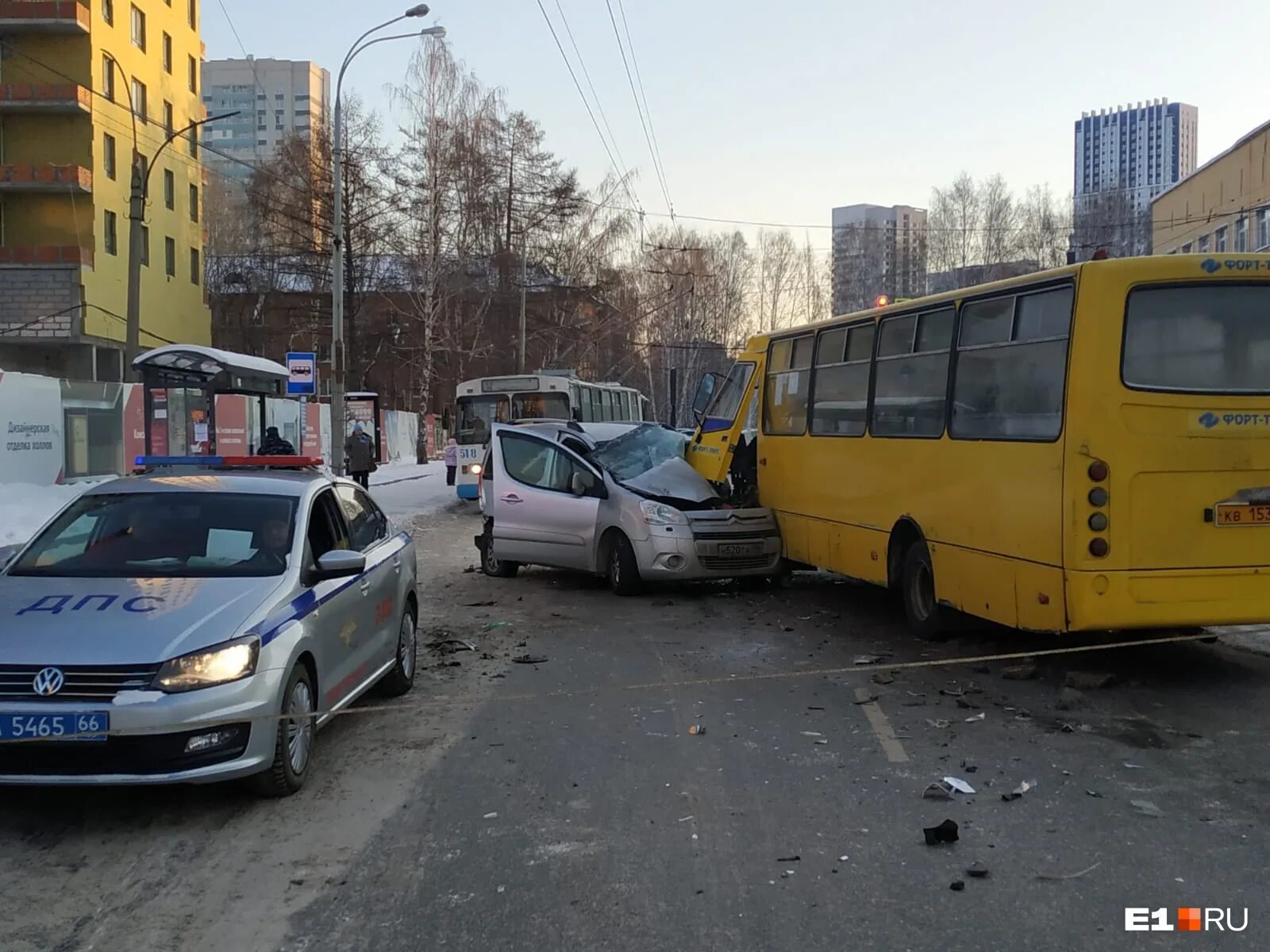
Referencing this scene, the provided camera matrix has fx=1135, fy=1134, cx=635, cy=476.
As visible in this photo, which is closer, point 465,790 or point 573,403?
point 465,790

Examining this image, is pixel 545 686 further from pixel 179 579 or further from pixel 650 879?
pixel 650 879

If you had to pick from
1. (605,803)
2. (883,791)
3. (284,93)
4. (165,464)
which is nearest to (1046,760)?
(883,791)

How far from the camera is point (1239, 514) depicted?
7184 millimetres

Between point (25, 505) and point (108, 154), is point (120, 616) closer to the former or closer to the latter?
point (25, 505)

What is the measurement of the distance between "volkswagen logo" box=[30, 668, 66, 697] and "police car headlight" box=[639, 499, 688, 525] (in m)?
7.49

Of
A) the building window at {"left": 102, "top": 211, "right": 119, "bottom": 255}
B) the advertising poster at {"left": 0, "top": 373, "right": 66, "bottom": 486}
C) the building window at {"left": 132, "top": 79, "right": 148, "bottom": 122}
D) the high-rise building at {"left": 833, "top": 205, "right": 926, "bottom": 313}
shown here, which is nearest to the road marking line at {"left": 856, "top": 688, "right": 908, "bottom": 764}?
the advertising poster at {"left": 0, "top": 373, "right": 66, "bottom": 486}

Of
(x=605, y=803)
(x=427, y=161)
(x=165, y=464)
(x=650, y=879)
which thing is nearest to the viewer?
(x=650, y=879)

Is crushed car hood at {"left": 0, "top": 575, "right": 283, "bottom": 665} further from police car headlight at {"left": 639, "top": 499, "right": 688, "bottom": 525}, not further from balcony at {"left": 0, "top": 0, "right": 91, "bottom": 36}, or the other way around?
balcony at {"left": 0, "top": 0, "right": 91, "bottom": 36}

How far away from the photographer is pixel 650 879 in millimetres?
4406

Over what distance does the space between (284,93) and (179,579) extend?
158797 millimetres

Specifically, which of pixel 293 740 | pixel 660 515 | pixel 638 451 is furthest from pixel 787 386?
pixel 293 740

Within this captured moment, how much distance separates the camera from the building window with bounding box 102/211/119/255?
45625mm

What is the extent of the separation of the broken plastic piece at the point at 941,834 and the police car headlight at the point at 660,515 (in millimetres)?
7061

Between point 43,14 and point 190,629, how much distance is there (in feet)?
150
